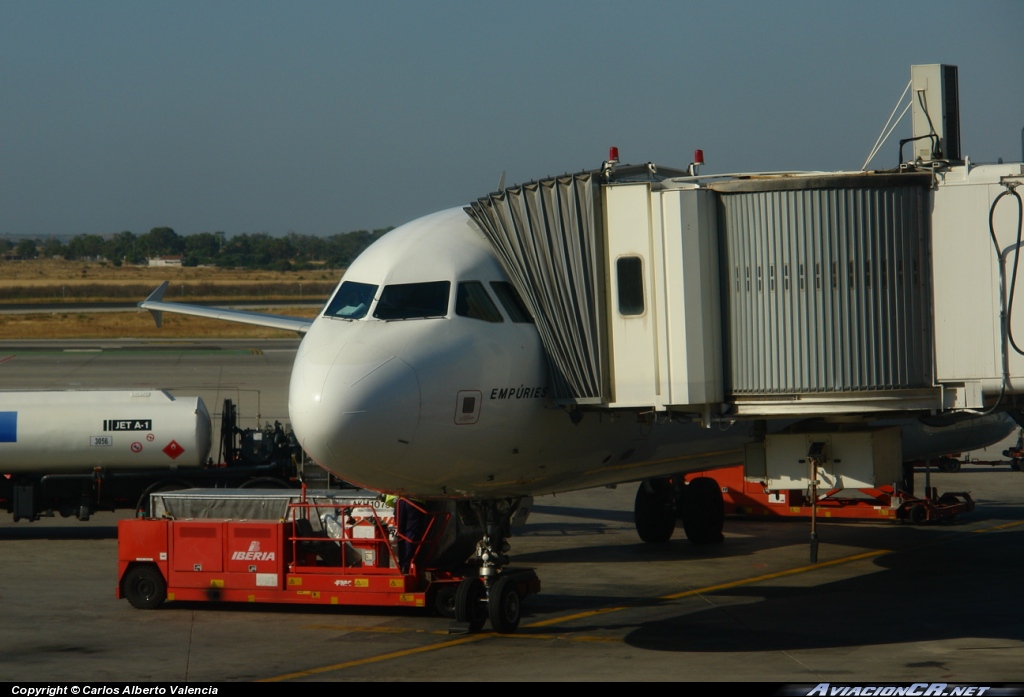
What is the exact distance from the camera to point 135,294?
128875 mm

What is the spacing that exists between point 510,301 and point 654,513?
10.2 meters

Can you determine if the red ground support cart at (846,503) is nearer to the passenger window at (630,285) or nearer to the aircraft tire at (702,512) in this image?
the aircraft tire at (702,512)

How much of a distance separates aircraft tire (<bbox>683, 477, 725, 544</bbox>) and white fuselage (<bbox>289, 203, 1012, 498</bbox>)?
26.8 feet

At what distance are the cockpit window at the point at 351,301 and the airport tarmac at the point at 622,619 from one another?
4.18 m

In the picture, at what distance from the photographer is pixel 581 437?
15859 mm

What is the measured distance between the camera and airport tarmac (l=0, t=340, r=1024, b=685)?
14.0 m

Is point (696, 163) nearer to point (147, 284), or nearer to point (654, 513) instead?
point (654, 513)

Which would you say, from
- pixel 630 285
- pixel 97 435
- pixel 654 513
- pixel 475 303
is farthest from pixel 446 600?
pixel 97 435

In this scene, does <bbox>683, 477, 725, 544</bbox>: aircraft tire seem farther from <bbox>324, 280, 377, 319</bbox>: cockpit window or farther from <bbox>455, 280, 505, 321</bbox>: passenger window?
<bbox>324, 280, 377, 319</bbox>: cockpit window

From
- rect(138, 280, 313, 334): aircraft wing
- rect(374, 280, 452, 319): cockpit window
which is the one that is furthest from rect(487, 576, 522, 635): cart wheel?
rect(138, 280, 313, 334): aircraft wing

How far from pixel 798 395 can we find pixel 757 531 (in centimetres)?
1266

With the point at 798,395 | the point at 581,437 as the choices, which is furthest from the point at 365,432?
the point at 798,395

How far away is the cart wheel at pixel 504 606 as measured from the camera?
52.2 feet

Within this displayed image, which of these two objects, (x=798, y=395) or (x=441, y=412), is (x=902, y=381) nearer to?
(x=798, y=395)
